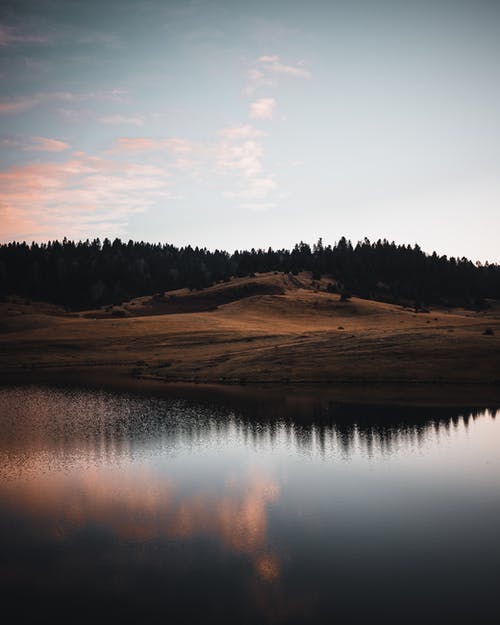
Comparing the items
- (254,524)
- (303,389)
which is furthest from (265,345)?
(254,524)

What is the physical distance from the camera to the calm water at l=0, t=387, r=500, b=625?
19.8 metres

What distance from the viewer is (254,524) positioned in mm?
27391

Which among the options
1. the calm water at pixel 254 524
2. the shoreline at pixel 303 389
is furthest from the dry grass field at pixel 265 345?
the calm water at pixel 254 524

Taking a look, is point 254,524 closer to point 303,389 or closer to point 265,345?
point 303,389

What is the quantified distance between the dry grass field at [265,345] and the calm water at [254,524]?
29.4 metres

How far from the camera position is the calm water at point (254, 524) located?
19.8m

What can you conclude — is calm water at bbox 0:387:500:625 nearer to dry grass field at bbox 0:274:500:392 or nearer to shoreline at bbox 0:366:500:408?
shoreline at bbox 0:366:500:408

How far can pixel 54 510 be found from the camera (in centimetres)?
2959

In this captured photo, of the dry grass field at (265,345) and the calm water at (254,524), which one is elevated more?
the dry grass field at (265,345)

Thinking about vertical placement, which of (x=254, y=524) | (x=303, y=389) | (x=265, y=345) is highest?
(x=265, y=345)

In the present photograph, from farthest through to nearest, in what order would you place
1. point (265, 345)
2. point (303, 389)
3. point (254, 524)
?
1. point (265, 345)
2. point (303, 389)
3. point (254, 524)

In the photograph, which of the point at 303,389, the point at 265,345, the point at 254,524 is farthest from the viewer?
the point at 265,345

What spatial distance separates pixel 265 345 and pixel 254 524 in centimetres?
7871

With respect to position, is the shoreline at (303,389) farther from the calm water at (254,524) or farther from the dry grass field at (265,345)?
the calm water at (254,524)
